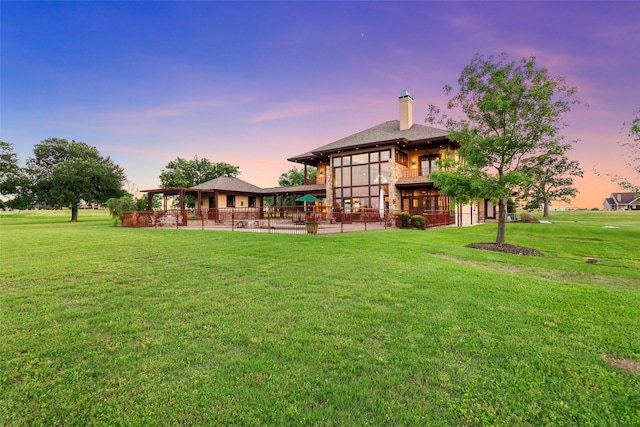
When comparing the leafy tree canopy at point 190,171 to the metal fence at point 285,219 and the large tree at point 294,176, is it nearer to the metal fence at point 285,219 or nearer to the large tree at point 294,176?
the large tree at point 294,176

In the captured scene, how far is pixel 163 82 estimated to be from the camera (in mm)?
19422

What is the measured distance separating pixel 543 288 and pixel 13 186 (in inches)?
2007

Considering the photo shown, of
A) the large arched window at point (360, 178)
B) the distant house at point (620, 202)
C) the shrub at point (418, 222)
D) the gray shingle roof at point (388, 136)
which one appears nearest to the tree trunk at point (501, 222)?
the shrub at point (418, 222)

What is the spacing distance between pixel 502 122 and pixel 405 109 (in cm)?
1710

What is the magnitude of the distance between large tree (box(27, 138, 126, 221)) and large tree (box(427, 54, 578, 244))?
42550mm

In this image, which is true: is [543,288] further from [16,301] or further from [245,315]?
[16,301]

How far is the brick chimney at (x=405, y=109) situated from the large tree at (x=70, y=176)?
128 feet

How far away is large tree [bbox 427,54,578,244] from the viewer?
10.4 m

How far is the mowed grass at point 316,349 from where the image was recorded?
6.48 ft

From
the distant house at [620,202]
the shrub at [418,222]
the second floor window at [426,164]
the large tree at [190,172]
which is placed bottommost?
the shrub at [418,222]

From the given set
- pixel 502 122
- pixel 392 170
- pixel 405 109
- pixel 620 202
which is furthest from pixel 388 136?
pixel 620 202

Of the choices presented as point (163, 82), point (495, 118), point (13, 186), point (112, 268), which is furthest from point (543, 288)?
point (13, 186)

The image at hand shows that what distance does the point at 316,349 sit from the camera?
2787 millimetres

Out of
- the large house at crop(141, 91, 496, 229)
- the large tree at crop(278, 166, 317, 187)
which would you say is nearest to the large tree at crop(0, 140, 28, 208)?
the large house at crop(141, 91, 496, 229)
